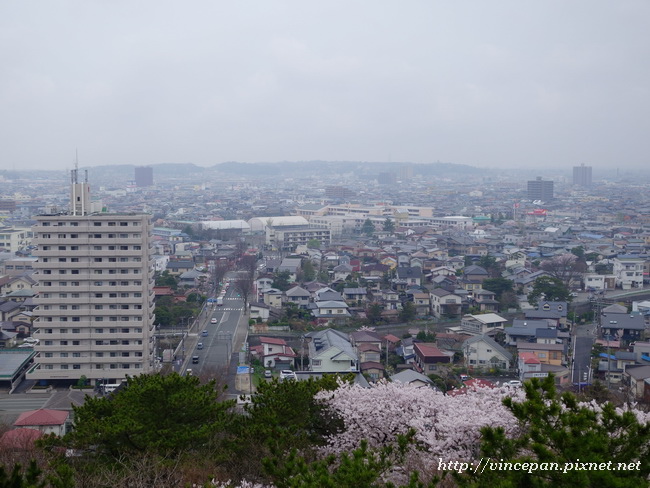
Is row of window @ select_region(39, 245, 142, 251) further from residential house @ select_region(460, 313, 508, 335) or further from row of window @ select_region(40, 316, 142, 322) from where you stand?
residential house @ select_region(460, 313, 508, 335)

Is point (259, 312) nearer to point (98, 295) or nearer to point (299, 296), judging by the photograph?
point (299, 296)

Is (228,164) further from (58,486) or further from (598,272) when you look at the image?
(58,486)

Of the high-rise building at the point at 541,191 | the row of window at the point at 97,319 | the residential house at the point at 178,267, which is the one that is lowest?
the residential house at the point at 178,267

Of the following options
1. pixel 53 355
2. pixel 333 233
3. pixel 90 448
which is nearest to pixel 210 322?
pixel 53 355

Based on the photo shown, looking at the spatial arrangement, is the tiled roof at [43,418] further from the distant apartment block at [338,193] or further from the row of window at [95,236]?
the distant apartment block at [338,193]

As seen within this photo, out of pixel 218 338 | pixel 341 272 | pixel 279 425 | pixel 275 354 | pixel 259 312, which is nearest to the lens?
pixel 279 425

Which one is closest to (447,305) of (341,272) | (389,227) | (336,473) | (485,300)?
(485,300)

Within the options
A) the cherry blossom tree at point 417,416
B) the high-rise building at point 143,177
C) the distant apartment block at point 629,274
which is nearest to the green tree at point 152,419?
the cherry blossom tree at point 417,416
